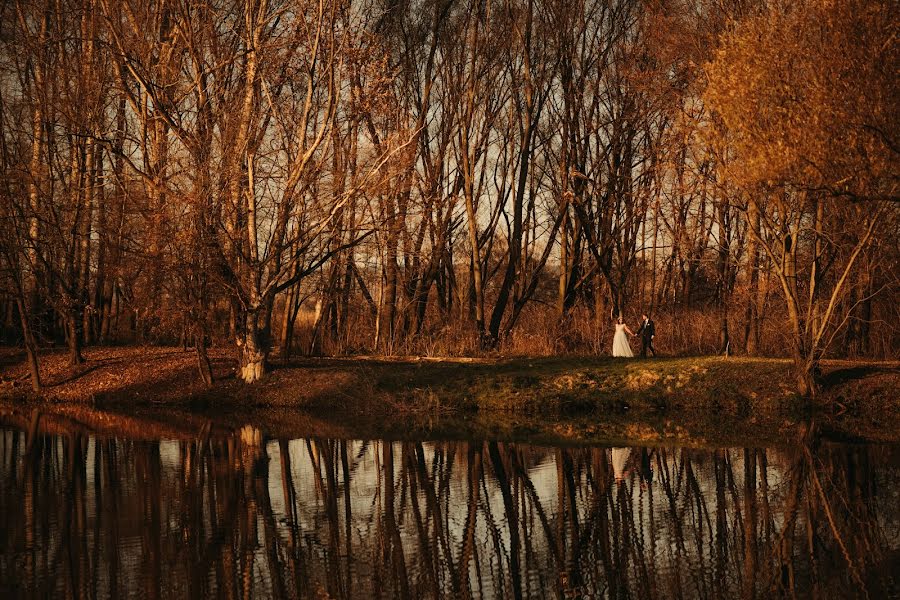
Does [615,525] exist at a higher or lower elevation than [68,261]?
lower

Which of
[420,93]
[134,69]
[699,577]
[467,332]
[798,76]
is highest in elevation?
[420,93]

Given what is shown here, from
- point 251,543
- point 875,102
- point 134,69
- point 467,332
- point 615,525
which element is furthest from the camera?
point 467,332

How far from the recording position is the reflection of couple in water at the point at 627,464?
14891 mm

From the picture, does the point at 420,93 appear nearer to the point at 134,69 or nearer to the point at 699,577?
the point at 134,69

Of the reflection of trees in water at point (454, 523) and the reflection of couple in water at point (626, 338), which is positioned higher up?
the reflection of couple in water at point (626, 338)

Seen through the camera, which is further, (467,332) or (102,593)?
(467,332)

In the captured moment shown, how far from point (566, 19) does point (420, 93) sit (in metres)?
6.30

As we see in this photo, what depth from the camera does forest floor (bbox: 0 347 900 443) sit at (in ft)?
72.1

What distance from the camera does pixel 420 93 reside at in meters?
40.6

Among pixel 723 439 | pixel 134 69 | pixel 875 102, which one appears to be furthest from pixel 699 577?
pixel 134 69

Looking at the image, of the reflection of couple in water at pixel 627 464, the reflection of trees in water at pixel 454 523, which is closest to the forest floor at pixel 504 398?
the reflection of couple in water at pixel 627 464

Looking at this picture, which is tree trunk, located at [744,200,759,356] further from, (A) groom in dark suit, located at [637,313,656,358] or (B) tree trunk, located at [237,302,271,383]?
(B) tree trunk, located at [237,302,271,383]

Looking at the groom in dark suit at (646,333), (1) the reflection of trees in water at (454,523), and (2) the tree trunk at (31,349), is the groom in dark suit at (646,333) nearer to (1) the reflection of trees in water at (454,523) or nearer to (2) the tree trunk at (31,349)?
(1) the reflection of trees in water at (454,523)

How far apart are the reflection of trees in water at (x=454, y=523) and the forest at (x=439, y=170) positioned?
7.34 meters
